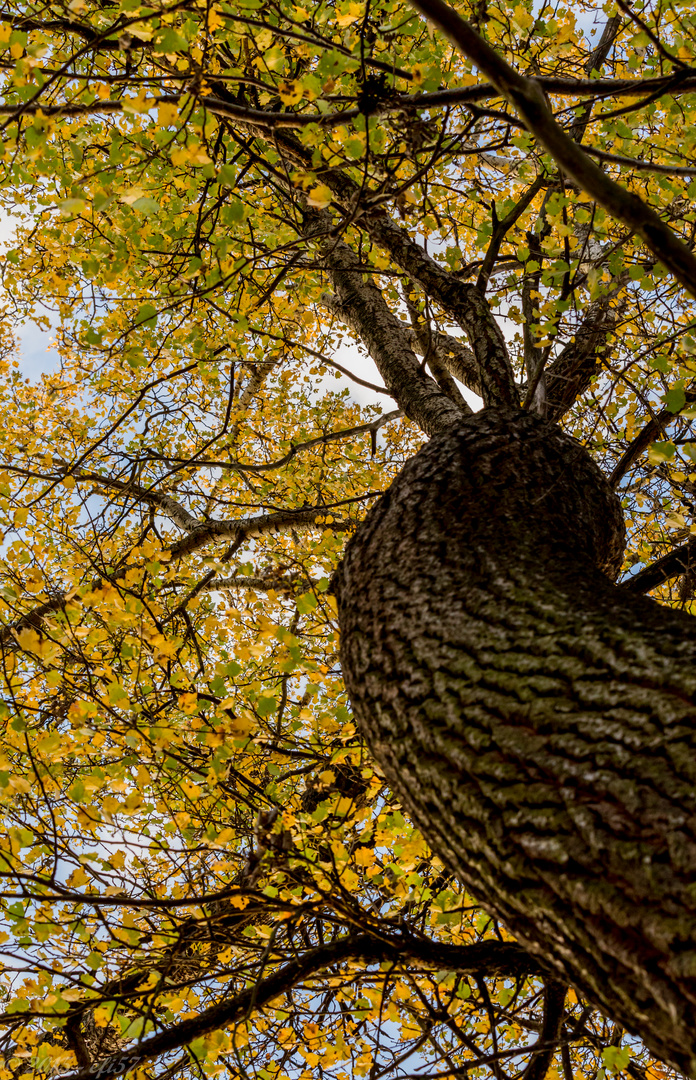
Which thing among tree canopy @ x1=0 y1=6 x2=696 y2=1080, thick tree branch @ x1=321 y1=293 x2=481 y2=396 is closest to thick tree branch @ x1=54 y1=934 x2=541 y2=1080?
tree canopy @ x1=0 y1=6 x2=696 y2=1080

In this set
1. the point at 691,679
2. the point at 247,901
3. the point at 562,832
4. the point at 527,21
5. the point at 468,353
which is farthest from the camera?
the point at 468,353

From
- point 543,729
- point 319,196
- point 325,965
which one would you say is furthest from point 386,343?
point 325,965

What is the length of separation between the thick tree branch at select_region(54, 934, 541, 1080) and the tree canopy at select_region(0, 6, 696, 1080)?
1cm

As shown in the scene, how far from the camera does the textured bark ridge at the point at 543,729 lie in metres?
1.10

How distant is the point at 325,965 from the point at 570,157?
8.69ft

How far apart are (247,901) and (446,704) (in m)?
1.73

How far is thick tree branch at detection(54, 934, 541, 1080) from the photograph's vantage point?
2172mm

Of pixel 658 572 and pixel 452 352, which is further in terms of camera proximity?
pixel 452 352

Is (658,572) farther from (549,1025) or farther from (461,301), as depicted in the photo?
(549,1025)

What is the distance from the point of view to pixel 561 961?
4.24ft

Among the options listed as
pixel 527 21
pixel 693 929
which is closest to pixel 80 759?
pixel 693 929

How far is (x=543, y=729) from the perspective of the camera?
138 centimetres

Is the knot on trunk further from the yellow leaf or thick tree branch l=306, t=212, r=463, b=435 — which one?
the yellow leaf

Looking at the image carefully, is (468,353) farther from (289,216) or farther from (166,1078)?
(166,1078)
